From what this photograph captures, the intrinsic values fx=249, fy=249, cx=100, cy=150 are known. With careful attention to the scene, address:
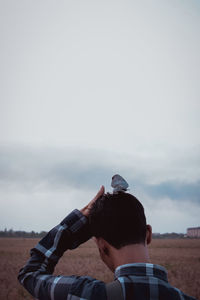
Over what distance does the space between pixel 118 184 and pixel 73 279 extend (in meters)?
0.49

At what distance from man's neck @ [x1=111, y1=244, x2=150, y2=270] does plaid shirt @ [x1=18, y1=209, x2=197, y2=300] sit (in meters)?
0.04

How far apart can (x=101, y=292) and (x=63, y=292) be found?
0.57ft

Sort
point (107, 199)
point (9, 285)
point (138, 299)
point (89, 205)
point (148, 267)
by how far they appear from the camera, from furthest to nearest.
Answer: point (9, 285) < point (89, 205) < point (107, 199) < point (148, 267) < point (138, 299)

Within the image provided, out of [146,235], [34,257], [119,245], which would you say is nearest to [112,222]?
[119,245]

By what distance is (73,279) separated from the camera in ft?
3.61

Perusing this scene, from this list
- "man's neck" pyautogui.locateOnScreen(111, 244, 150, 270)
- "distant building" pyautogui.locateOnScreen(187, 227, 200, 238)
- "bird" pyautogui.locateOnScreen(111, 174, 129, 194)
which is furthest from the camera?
"distant building" pyautogui.locateOnScreen(187, 227, 200, 238)

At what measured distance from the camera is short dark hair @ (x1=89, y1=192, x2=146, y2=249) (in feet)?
3.91

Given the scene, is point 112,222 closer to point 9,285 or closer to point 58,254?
point 58,254

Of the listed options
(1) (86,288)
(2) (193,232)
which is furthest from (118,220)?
(2) (193,232)

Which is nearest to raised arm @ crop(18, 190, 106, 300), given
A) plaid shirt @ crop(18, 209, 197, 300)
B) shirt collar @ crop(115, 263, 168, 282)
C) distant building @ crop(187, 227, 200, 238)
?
plaid shirt @ crop(18, 209, 197, 300)

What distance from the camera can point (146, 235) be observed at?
4.20ft

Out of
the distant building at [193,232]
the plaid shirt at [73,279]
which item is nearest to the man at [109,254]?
the plaid shirt at [73,279]

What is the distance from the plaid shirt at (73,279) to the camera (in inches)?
40.3

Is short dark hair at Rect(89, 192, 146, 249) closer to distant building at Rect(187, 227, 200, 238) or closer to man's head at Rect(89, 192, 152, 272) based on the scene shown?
man's head at Rect(89, 192, 152, 272)
